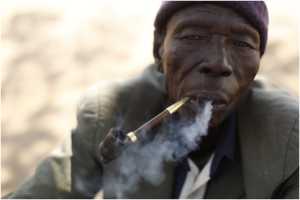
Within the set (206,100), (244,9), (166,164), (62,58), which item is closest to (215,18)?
(244,9)

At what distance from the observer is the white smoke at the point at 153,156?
5.86ft

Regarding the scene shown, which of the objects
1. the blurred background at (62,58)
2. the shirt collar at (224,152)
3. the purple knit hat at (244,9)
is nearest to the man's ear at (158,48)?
the purple knit hat at (244,9)

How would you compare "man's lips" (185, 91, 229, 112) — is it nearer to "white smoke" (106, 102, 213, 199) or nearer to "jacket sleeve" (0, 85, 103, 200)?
"white smoke" (106, 102, 213, 199)

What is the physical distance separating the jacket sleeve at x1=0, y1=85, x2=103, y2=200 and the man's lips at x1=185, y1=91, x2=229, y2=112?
691 millimetres

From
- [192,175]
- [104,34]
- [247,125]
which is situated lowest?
[192,175]

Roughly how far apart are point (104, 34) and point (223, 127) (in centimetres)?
360

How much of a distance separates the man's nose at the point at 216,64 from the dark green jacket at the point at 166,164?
1.56 ft

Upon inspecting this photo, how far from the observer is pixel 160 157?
72.9 inches

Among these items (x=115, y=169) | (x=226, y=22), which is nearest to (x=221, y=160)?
(x=115, y=169)

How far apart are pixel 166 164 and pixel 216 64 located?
0.74 meters

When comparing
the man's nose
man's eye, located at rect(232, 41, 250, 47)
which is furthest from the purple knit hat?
the man's nose

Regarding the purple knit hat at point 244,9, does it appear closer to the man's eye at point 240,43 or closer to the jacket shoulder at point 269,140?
the man's eye at point 240,43

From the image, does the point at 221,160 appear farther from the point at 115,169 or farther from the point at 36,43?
the point at 36,43

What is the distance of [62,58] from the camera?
4.50 meters
